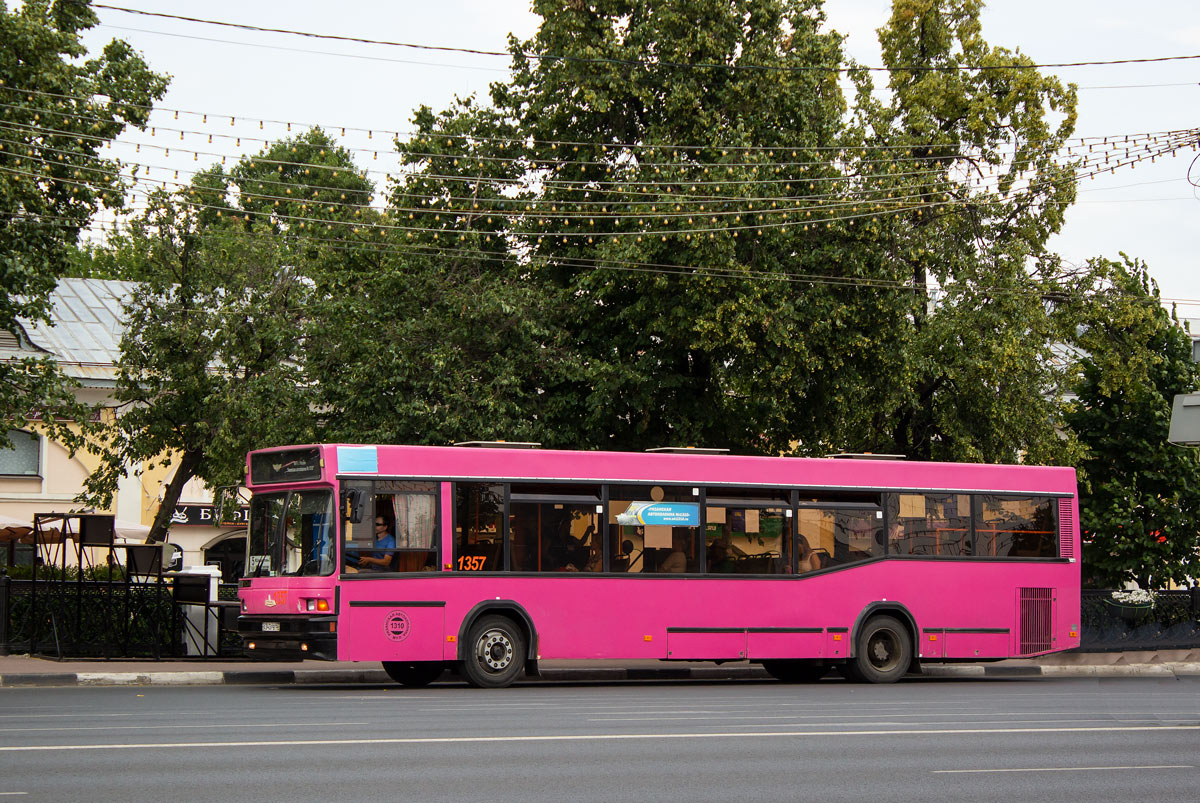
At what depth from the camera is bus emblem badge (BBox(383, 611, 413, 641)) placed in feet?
56.4

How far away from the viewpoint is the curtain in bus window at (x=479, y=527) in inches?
698

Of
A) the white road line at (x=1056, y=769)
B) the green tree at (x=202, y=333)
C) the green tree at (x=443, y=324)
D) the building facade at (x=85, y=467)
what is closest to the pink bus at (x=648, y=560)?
the green tree at (x=443, y=324)

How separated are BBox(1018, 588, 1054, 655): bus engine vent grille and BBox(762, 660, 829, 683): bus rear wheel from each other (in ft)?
10.0

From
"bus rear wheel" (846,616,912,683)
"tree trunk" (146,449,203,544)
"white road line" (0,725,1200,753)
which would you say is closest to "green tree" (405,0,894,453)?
"bus rear wheel" (846,616,912,683)

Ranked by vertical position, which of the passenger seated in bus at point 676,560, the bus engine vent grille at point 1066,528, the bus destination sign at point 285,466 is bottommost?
the passenger seated in bus at point 676,560

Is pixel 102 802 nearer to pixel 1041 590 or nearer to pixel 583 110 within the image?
pixel 1041 590

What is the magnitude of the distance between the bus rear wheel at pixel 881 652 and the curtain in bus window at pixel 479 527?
5.66 metres

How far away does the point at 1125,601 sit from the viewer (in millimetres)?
26406

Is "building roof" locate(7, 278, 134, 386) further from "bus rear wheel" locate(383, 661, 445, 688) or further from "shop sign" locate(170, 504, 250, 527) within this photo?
"bus rear wheel" locate(383, 661, 445, 688)

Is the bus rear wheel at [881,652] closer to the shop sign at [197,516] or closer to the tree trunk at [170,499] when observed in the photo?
the tree trunk at [170,499]

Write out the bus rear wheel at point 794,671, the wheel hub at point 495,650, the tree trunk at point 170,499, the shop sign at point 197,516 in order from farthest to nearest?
1. the shop sign at point 197,516
2. the tree trunk at point 170,499
3. the bus rear wheel at point 794,671
4. the wheel hub at point 495,650

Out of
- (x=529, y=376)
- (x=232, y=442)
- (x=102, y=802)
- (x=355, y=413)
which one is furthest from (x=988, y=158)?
(x=102, y=802)

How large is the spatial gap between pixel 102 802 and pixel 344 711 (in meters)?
6.40

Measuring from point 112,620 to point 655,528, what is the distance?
896 cm
